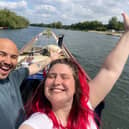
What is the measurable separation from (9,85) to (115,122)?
475 cm

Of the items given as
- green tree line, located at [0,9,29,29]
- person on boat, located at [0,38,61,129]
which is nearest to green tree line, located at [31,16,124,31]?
green tree line, located at [0,9,29,29]

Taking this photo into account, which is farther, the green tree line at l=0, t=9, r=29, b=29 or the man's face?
the green tree line at l=0, t=9, r=29, b=29

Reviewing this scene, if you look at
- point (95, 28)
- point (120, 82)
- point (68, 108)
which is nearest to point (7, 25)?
point (95, 28)

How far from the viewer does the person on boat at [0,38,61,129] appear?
1913 mm

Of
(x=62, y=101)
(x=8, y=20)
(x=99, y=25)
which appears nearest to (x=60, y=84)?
(x=62, y=101)

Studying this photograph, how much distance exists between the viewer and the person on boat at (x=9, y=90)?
6.28ft

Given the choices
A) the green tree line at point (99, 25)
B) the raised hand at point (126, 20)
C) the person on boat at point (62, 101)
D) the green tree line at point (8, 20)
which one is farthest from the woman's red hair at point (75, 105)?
the green tree line at point (99, 25)

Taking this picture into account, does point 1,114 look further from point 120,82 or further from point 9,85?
point 120,82

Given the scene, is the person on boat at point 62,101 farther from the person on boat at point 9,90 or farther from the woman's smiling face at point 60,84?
the person on boat at point 9,90

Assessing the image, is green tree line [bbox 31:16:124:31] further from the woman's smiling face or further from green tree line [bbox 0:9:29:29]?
the woman's smiling face

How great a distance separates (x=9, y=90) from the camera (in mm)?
2021

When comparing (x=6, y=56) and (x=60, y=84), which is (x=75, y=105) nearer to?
(x=60, y=84)

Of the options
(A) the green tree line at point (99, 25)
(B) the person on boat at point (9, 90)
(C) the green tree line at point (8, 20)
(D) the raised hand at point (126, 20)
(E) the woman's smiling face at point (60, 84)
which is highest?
(D) the raised hand at point (126, 20)

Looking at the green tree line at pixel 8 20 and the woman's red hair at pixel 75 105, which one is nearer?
the woman's red hair at pixel 75 105
